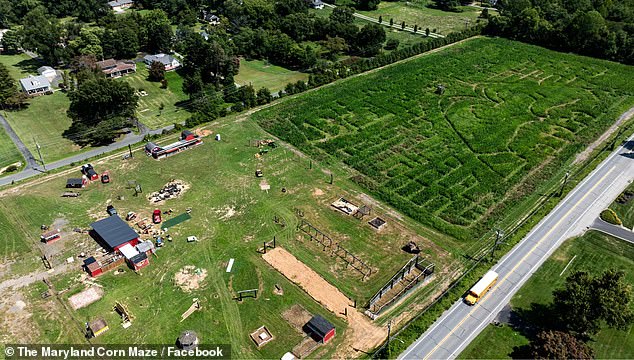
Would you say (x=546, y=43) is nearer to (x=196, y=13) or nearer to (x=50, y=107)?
(x=196, y=13)

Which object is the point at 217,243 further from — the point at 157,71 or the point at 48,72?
the point at 48,72

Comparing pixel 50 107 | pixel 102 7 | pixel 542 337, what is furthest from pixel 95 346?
pixel 102 7

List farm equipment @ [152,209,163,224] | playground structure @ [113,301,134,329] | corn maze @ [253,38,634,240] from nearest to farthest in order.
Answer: playground structure @ [113,301,134,329]
farm equipment @ [152,209,163,224]
corn maze @ [253,38,634,240]

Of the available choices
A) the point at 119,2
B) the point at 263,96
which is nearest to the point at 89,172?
the point at 263,96

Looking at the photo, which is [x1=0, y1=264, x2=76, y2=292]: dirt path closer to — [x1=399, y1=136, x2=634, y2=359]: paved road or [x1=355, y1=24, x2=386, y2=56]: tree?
[x1=399, y1=136, x2=634, y2=359]: paved road

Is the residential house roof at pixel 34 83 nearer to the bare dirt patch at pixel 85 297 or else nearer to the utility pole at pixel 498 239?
the bare dirt patch at pixel 85 297

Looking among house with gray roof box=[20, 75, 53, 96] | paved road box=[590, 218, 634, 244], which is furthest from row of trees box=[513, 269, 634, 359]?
house with gray roof box=[20, 75, 53, 96]
